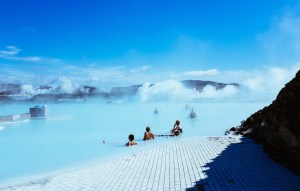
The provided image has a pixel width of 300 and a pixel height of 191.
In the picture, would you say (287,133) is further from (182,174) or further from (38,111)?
(38,111)

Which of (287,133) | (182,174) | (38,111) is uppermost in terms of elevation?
(38,111)

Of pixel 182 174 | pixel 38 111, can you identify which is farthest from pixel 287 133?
pixel 38 111

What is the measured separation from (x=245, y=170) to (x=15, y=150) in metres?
13.3

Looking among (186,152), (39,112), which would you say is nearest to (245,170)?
(186,152)

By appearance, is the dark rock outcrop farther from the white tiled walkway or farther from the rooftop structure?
the rooftop structure

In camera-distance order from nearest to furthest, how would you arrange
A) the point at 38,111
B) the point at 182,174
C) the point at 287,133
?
the point at 182,174 < the point at 287,133 < the point at 38,111

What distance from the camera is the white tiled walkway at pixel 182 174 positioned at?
6.49 meters

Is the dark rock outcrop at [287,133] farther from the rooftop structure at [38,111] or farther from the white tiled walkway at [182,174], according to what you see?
the rooftop structure at [38,111]

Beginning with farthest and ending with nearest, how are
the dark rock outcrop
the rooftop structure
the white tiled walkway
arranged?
the rooftop structure
the dark rock outcrop
the white tiled walkway

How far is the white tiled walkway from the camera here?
6492 mm

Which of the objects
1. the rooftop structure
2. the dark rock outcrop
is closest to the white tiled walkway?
the dark rock outcrop

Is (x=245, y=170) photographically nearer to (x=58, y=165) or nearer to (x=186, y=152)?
(x=186, y=152)

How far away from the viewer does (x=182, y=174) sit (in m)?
7.40

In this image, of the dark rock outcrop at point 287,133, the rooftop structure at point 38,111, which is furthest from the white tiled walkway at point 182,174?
the rooftop structure at point 38,111
